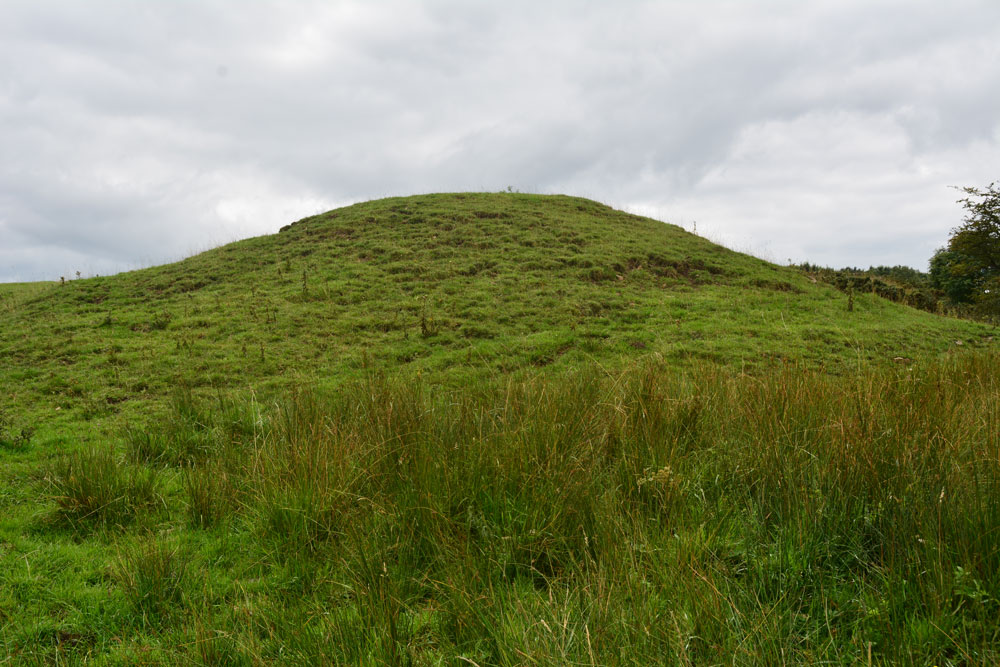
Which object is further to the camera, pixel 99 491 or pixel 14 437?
pixel 14 437

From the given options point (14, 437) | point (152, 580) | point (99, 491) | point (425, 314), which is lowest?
point (152, 580)

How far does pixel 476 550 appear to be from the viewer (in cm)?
332

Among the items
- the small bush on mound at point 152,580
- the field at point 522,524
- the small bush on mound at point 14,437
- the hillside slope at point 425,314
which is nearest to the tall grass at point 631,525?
the field at point 522,524

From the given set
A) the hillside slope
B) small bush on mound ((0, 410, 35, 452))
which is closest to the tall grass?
the hillside slope

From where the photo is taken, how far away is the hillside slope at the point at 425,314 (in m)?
10.6

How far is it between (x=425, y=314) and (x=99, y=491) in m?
9.60

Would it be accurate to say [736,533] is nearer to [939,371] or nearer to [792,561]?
[792,561]

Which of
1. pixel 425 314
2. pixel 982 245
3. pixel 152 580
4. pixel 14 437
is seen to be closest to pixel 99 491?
pixel 152 580

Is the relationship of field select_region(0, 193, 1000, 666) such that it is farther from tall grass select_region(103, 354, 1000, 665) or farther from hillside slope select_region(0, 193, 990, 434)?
hillside slope select_region(0, 193, 990, 434)

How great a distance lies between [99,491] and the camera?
4676 mm

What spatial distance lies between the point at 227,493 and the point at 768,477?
4.23m

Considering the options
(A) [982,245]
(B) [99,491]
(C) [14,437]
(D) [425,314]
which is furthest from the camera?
(A) [982,245]

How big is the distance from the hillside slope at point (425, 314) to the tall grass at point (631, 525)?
2.47 metres

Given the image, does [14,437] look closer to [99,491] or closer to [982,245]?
[99,491]
